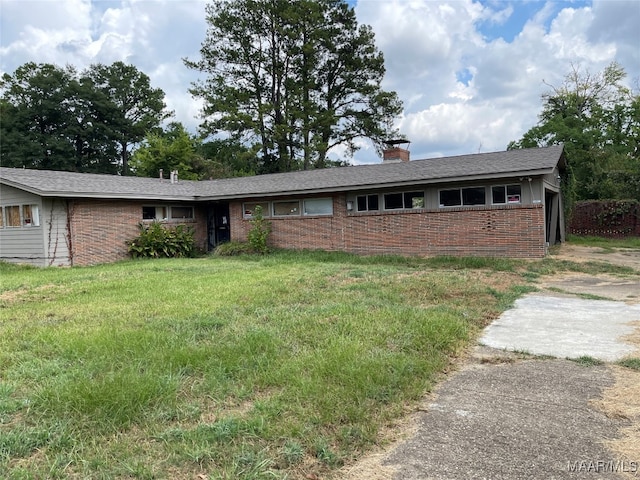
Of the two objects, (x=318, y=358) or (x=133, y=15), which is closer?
(x=318, y=358)

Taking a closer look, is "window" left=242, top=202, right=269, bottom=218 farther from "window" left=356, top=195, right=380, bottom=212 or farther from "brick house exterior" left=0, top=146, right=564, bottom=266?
"window" left=356, top=195, right=380, bottom=212

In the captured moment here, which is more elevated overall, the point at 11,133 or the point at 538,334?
the point at 11,133

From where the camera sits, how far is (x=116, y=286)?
8.32m

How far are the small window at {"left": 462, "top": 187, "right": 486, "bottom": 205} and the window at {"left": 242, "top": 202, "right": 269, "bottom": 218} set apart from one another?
7.01 m

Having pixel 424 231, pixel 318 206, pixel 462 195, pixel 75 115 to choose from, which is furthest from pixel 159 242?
pixel 75 115

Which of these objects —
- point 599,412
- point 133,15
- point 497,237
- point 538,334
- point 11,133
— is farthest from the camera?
point 11,133

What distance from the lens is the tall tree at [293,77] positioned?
95.2 feet

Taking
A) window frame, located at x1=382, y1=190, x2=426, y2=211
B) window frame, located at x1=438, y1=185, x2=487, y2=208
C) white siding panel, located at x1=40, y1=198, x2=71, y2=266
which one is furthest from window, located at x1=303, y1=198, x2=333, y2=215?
white siding panel, located at x1=40, y1=198, x2=71, y2=266

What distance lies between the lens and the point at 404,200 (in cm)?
1362

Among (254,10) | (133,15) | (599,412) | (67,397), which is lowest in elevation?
(599,412)

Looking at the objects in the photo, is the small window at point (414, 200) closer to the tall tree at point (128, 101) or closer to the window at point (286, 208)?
the window at point (286, 208)

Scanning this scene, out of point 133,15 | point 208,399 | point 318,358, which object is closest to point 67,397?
point 208,399

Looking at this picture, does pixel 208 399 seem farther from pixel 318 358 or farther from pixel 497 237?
pixel 497 237

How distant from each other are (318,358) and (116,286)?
5883 mm
